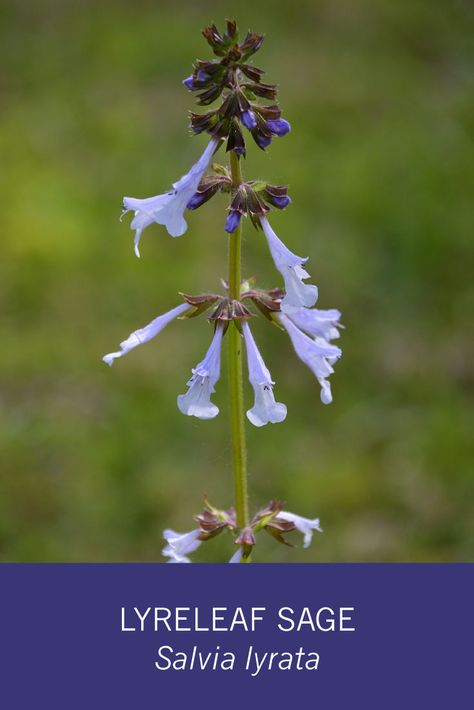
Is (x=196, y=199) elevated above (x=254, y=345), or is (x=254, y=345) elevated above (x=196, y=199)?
(x=196, y=199)

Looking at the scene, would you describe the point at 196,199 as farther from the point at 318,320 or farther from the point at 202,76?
the point at 318,320

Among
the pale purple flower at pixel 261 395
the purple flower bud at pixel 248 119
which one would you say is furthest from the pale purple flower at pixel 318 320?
the purple flower bud at pixel 248 119

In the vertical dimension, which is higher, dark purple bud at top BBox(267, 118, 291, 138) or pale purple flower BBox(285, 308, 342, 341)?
dark purple bud at top BBox(267, 118, 291, 138)

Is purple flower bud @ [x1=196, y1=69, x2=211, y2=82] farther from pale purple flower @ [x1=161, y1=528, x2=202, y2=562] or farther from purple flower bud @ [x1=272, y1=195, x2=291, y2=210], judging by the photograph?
pale purple flower @ [x1=161, y1=528, x2=202, y2=562]

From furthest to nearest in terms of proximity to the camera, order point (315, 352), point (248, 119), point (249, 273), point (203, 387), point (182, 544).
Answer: point (249, 273) → point (182, 544) → point (315, 352) → point (203, 387) → point (248, 119)

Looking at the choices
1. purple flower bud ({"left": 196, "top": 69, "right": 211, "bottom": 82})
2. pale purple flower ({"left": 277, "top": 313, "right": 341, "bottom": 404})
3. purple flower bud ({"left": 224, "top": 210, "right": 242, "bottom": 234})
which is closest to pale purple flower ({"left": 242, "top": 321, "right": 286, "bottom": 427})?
pale purple flower ({"left": 277, "top": 313, "right": 341, "bottom": 404})

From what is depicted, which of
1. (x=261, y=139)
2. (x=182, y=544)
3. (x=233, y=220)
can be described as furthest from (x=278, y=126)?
(x=182, y=544)
